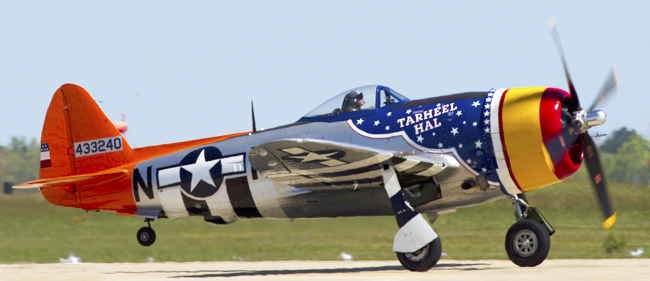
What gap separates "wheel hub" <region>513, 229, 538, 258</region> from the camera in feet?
37.4

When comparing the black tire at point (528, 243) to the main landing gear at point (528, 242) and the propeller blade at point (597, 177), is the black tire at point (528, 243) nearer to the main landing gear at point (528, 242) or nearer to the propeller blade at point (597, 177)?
the main landing gear at point (528, 242)

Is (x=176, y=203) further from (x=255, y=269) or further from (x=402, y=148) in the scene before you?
(x=402, y=148)

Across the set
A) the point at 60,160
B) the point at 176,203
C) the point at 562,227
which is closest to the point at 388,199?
the point at 176,203

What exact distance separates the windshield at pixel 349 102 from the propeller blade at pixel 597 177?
3.40 meters

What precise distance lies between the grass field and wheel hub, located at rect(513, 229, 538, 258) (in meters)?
3.76

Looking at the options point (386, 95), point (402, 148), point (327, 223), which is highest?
point (386, 95)

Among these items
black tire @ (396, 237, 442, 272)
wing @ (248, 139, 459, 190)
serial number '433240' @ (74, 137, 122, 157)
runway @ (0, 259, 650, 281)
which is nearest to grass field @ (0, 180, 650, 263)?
runway @ (0, 259, 650, 281)

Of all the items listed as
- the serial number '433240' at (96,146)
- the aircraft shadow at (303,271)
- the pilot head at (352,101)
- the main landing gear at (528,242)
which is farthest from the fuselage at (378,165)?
the serial number '433240' at (96,146)

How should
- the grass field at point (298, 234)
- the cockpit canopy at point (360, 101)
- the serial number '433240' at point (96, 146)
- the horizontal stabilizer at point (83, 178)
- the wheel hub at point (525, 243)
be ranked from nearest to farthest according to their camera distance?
the wheel hub at point (525, 243), the cockpit canopy at point (360, 101), the horizontal stabilizer at point (83, 178), the serial number '433240' at point (96, 146), the grass field at point (298, 234)

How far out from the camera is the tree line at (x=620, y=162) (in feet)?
99.1

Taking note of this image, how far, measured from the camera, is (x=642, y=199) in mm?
23344

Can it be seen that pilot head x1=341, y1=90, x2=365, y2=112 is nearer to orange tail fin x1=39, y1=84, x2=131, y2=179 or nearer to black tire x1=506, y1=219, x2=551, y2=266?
black tire x1=506, y1=219, x2=551, y2=266

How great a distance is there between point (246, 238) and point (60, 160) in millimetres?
5060

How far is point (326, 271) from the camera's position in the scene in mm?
12523
